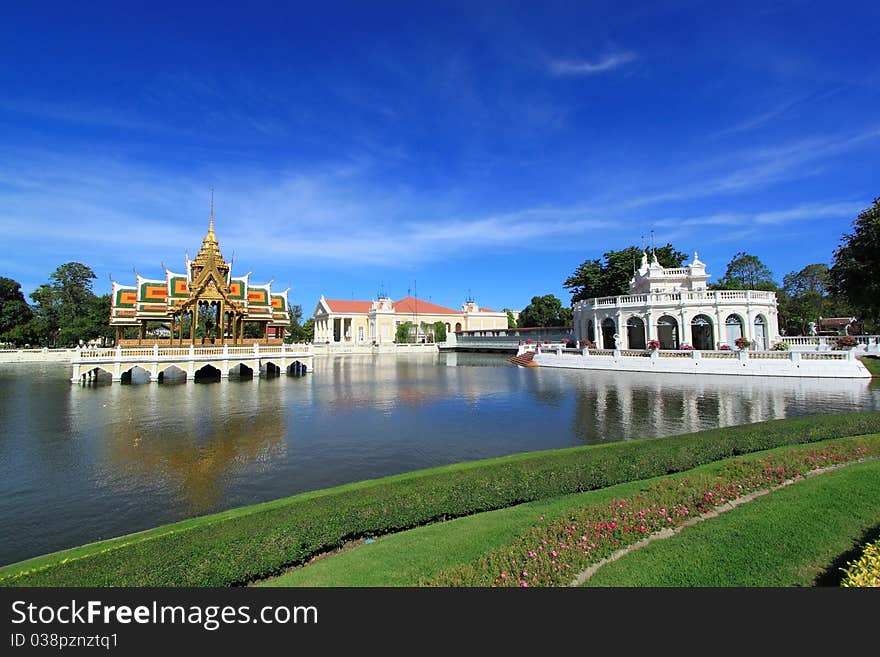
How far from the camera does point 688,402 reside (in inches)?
802

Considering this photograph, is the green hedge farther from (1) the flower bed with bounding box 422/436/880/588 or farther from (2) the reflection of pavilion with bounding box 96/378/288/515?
(2) the reflection of pavilion with bounding box 96/378/288/515

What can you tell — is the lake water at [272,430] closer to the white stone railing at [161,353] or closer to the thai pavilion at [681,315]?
the white stone railing at [161,353]

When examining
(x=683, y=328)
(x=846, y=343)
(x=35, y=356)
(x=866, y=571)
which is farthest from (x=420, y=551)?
(x=35, y=356)

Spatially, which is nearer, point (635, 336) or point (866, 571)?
point (866, 571)

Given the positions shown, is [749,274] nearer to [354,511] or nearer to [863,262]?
[863,262]

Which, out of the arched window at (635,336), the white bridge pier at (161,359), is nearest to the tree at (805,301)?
the arched window at (635,336)

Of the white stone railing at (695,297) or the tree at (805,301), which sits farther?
the tree at (805,301)

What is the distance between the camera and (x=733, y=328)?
37312 mm

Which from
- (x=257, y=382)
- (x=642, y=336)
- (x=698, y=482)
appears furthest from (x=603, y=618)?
(x=642, y=336)

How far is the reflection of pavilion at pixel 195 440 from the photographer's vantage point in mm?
10695

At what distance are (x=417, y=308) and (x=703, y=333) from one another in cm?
8058

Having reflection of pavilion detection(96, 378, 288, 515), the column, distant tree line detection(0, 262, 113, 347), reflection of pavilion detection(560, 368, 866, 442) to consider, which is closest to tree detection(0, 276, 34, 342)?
distant tree line detection(0, 262, 113, 347)

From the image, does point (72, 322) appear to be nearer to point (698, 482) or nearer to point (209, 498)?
point (209, 498)

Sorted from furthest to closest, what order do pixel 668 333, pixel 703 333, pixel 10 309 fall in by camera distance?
pixel 10 309 → pixel 668 333 → pixel 703 333
